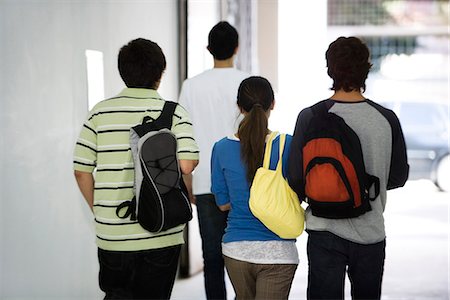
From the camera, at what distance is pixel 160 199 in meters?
3.03

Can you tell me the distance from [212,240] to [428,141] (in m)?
8.31

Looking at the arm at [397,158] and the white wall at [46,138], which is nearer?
the arm at [397,158]

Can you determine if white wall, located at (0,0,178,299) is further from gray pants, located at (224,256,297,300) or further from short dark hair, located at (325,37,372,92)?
short dark hair, located at (325,37,372,92)

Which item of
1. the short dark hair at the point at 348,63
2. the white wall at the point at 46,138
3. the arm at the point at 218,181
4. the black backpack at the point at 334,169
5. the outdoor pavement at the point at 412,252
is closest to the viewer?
the black backpack at the point at 334,169

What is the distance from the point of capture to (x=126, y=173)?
3068mm

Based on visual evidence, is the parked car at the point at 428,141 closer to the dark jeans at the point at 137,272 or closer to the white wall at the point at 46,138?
the white wall at the point at 46,138

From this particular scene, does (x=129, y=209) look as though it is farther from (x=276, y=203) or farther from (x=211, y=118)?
(x=211, y=118)

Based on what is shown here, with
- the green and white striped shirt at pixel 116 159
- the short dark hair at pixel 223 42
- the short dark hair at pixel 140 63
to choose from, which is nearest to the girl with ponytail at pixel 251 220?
the green and white striped shirt at pixel 116 159

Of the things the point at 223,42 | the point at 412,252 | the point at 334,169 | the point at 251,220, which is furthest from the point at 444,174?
the point at 334,169

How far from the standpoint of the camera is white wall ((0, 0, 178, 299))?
3.63 metres

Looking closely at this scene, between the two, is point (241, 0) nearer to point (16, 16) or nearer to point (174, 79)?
point (174, 79)

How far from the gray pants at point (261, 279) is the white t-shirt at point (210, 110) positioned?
98cm

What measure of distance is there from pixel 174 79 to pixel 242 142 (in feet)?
8.96

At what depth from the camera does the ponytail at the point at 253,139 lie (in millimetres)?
3125
